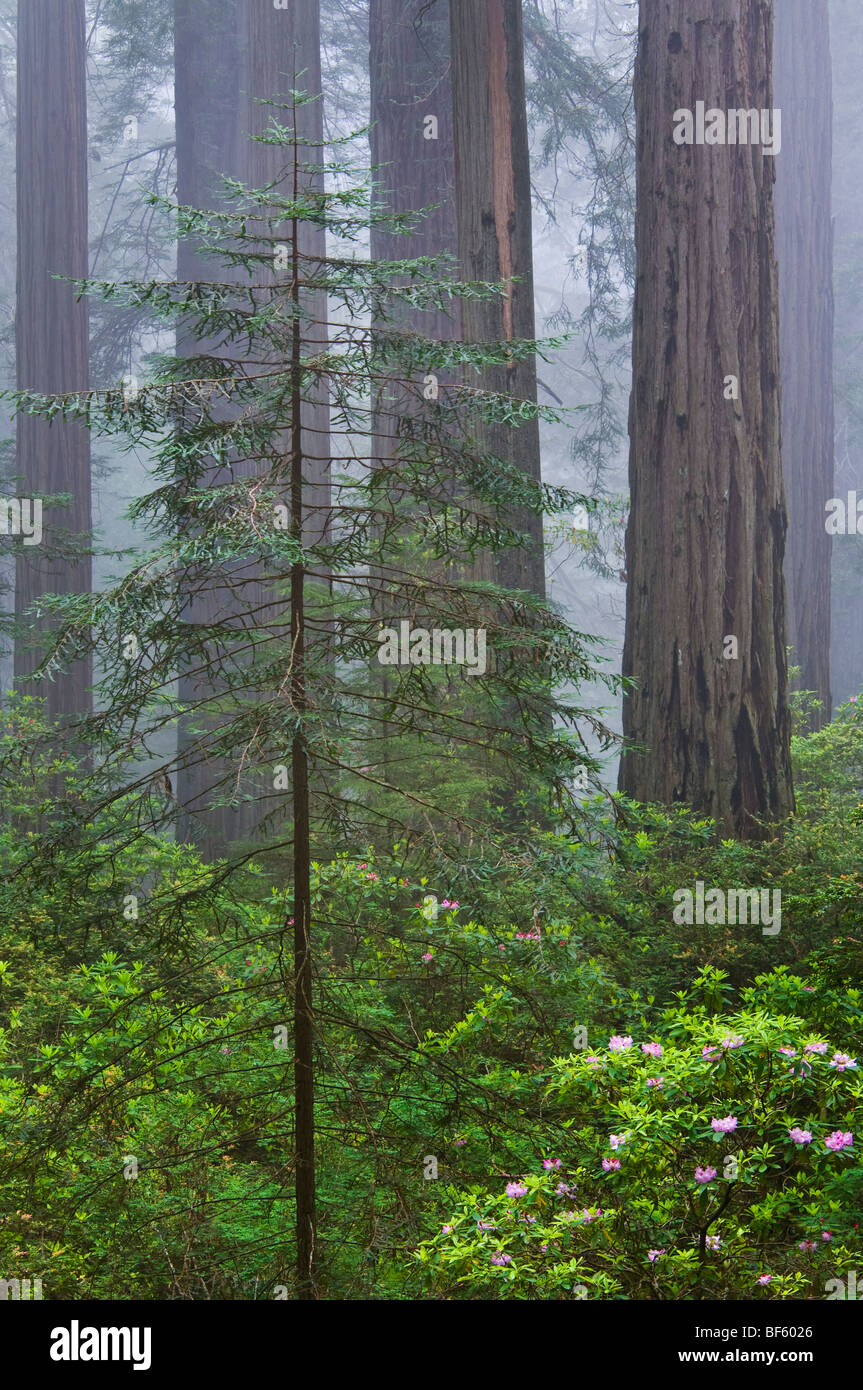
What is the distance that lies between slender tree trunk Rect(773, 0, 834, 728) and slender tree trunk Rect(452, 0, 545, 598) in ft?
21.9

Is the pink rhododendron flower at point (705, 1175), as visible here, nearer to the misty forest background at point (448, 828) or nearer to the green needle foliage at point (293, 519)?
the misty forest background at point (448, 828)

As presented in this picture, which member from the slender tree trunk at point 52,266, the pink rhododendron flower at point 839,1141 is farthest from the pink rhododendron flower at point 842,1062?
the slender tree trunk at point 52,266

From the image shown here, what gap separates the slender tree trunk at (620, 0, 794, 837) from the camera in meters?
6.34

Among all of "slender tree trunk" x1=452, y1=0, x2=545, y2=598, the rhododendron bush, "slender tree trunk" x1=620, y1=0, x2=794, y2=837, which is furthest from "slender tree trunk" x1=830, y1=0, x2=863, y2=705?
the rhododendron bush

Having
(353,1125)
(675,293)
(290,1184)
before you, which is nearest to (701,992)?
(353,1125)

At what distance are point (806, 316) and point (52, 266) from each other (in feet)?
30.0

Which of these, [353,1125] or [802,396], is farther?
[802,396]

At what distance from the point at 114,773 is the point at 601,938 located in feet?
8.40

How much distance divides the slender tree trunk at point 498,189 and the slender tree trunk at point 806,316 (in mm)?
6687

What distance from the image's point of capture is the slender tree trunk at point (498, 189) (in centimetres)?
740

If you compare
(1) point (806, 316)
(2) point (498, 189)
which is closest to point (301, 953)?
(2) point (498, 189)

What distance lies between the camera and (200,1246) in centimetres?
356

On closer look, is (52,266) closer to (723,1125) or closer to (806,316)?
(806,316)
